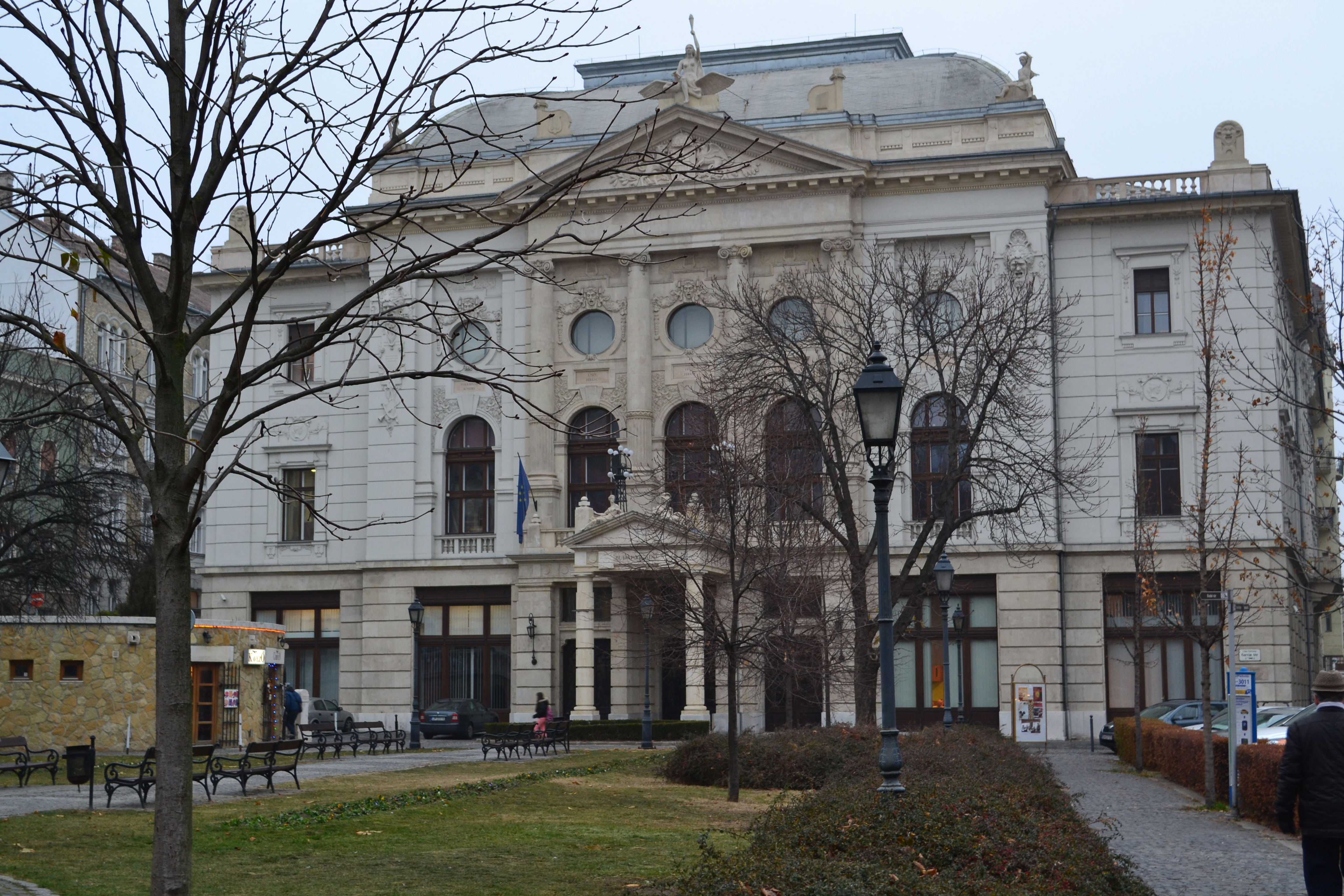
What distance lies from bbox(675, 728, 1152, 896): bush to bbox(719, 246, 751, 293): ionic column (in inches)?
1457

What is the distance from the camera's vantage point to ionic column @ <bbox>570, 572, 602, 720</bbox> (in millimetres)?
48469

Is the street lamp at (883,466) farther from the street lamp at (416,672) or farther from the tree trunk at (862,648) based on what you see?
the street lamp at (416,672)

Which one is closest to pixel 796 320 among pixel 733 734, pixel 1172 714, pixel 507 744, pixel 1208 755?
pixel 507 744

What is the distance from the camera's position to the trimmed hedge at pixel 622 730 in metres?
45.1

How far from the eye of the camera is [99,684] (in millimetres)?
37812

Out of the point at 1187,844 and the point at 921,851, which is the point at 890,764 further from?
the point at 1187,844

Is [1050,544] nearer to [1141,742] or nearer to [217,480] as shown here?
[1141,742]

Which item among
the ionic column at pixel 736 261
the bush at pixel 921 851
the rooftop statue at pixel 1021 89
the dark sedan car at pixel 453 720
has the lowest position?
the dark sedan car at pixel 453 720

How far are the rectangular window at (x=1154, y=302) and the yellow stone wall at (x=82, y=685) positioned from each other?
3042cm

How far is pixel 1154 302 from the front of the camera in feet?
160

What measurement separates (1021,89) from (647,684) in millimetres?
23525

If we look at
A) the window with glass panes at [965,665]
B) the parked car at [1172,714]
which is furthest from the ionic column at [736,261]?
the parked car at [1172,714]

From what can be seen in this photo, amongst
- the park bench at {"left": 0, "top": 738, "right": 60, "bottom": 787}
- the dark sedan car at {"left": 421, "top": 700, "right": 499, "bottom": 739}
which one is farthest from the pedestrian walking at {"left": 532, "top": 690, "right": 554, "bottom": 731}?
the park bench at {"left": 0, "top": 738, "right": 60, "bottom": 787}

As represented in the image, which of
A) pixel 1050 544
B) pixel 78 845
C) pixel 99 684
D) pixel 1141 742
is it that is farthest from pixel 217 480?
pixel 1050 544
